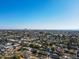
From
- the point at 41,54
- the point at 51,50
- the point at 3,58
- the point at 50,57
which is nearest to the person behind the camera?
the point at 3,58

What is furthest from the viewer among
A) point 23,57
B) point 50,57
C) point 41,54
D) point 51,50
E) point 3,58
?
point 51,50

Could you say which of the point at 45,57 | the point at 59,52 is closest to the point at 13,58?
the point at 45,57

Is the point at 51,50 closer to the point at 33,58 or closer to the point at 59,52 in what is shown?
the point at 59,52

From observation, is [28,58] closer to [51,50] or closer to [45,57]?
[45,57]

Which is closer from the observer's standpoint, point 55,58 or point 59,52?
point 55,58

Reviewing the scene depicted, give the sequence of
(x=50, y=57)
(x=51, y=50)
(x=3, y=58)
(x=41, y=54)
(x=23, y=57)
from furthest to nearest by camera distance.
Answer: (x=51, y=50), (x=41, y=54), (x=50, y=57), (x=23, y=57), (x=3, y=58)

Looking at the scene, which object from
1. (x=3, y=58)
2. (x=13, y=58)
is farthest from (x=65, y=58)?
(x=3, y=58)

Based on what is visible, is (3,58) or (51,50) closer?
(3,58)

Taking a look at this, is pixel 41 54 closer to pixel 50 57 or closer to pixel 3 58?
pixel 50 57
